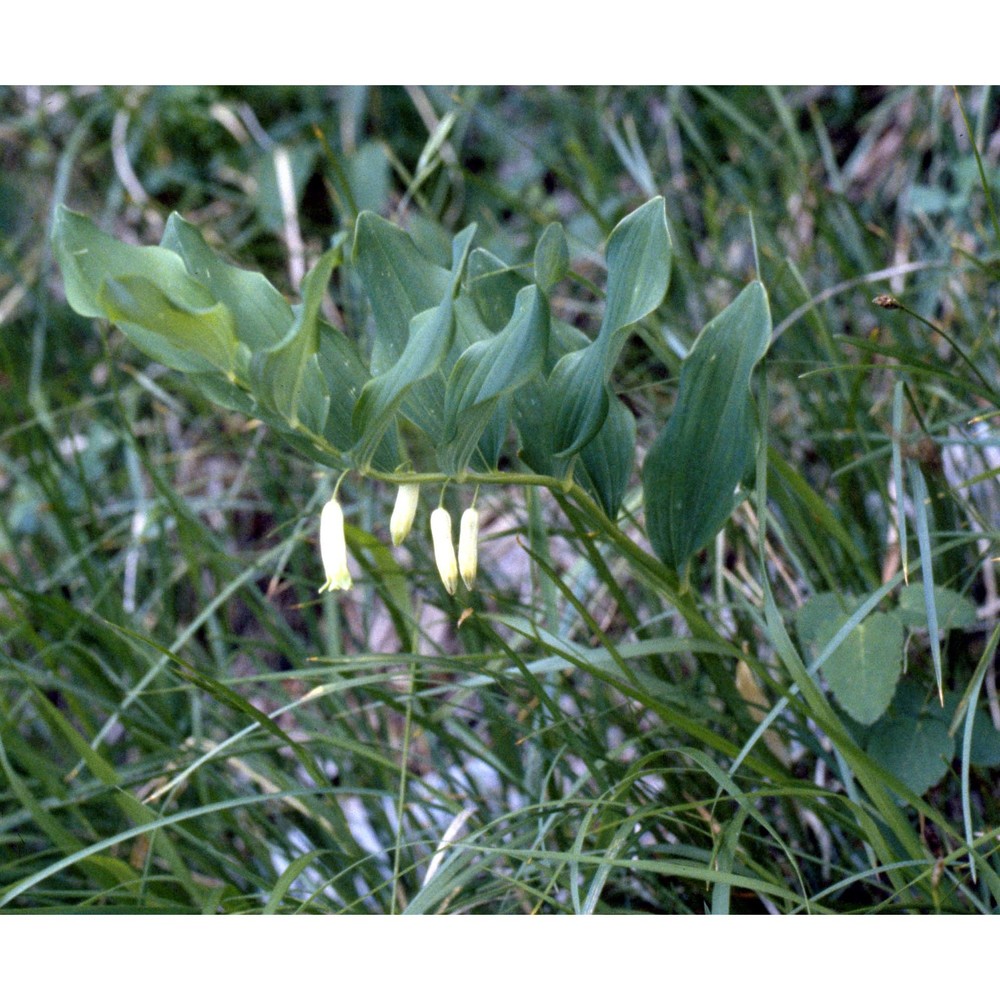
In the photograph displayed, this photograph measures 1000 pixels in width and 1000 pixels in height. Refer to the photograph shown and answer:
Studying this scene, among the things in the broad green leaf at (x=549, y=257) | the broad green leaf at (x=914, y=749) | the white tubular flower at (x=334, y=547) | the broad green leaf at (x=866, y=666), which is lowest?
the broad green leaf at (x=914, y=749)

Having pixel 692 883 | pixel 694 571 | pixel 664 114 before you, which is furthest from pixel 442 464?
pixel 664 114

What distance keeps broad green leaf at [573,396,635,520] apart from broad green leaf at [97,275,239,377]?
11.8 inches

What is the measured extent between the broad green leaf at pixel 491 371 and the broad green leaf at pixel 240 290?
127mm

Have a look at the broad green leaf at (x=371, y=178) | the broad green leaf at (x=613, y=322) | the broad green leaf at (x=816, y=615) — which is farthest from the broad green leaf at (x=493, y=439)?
the broad green leaf at (x=371, y=178)

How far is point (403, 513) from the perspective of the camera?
0.68m

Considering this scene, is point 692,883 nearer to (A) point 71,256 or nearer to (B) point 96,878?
(B) point 96,878

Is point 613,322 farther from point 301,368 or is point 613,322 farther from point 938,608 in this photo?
point 938,608

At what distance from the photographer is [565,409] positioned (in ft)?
2.40

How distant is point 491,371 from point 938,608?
0.48 m

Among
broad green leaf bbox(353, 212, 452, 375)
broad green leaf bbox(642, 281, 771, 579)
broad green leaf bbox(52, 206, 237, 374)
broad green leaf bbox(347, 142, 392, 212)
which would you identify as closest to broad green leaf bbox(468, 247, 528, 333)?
broad green leaf bbox(353, 212, 452, 375)

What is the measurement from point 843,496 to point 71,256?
2.66ft

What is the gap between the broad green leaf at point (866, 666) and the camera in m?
0.82

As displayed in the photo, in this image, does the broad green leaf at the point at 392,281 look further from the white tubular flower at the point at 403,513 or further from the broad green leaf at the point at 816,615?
the broad green leaf at the point at 816,615

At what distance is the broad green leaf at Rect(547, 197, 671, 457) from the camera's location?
2.24 ft
